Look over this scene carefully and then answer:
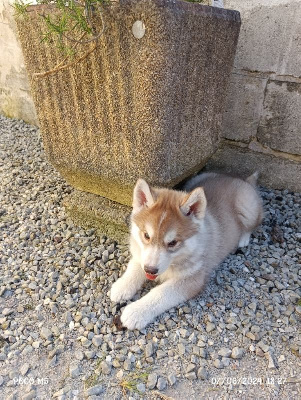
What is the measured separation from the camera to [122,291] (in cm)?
222

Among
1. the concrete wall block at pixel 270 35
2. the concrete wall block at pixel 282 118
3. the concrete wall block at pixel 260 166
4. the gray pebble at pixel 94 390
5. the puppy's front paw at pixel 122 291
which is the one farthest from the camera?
the concrete wall block at pixel 260 166

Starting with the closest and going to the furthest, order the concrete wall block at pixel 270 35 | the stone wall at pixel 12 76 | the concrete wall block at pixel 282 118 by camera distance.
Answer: the concrete wall block at pixel 270 35
the concrete wall block at pixel 282 118
the stone wall at pixel 12 76

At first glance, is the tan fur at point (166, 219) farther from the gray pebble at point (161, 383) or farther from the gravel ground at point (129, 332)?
the gray pebble at point (161, 383)

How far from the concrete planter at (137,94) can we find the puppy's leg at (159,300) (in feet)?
2.17

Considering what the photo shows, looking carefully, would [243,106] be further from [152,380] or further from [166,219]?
[152,380]

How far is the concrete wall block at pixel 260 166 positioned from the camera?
329 cm

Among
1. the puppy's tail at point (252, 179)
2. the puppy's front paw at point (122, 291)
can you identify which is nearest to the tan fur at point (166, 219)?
the puppy's front paw at point (122, 291)

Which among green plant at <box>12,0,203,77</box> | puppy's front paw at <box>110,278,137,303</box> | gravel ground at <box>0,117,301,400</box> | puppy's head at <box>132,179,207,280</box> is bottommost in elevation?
gravel ground at <box>0,117,301,400</box>

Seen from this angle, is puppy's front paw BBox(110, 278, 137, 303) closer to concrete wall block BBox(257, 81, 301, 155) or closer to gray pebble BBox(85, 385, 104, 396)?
gray pebble BBox(85, 385, 104, 396)

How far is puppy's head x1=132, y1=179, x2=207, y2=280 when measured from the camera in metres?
1.99

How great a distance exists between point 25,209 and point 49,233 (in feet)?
1.40

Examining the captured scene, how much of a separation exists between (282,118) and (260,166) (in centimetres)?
48
